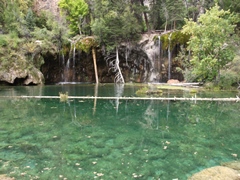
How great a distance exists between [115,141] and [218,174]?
2932 millimetres

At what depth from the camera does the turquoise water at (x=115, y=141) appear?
4762mm

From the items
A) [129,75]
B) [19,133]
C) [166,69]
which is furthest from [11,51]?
[19,133]

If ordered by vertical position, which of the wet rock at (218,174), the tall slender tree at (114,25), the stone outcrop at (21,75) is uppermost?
the tall slender tree at (114,25)

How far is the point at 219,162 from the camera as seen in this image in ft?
17.0

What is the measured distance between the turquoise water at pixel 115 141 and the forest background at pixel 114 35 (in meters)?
9.55

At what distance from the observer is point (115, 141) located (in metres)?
6.60

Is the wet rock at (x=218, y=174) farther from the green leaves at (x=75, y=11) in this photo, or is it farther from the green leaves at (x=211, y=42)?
the green leaves at (x=75, y=11)

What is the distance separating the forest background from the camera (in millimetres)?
19375

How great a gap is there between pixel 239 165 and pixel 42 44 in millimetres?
24918

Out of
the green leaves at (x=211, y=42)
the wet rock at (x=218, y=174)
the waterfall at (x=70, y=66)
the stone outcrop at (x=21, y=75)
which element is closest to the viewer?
the wet rock at (x=218, y=174)

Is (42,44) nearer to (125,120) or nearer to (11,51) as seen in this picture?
(11,51)

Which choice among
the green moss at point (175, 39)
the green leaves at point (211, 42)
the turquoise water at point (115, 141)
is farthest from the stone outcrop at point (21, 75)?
the green leaves at point (211, 42)

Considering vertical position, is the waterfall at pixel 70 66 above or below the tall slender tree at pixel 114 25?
below

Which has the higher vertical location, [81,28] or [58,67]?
[81,28]
